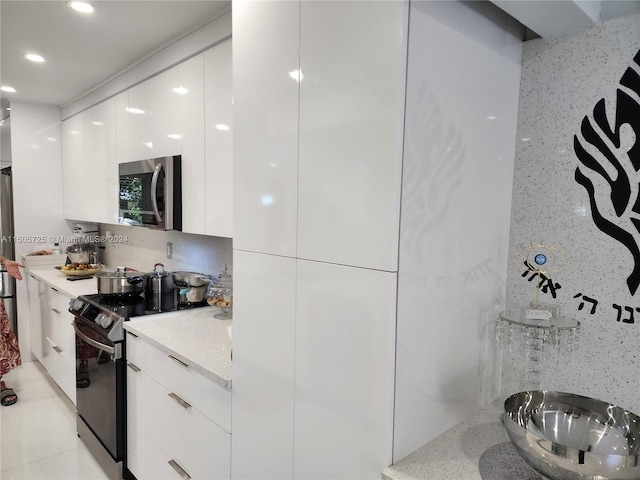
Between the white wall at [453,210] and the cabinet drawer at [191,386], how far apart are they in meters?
0.76

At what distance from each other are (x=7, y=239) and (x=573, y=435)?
4.96 metres

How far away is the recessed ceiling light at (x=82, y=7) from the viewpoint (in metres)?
1.99

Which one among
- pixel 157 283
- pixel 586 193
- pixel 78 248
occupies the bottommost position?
pixel 157 283

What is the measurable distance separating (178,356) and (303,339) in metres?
0.82

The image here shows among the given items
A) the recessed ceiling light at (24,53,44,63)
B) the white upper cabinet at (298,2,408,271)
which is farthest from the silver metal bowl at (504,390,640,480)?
the recessed ceiling light at (24,53,44,63)

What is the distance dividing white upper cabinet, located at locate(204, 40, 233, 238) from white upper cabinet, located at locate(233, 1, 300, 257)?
0.63 meters

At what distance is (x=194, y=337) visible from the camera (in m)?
2.01

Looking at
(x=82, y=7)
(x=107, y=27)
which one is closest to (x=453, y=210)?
(x=82, y=7)

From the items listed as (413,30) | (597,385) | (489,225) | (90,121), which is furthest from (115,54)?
(597,385)

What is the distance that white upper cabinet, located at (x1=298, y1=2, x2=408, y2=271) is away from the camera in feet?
3.17

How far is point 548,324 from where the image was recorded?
124cm

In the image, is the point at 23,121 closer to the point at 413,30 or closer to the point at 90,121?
the point at 90,121

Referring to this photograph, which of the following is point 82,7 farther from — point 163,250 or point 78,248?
point 78,248

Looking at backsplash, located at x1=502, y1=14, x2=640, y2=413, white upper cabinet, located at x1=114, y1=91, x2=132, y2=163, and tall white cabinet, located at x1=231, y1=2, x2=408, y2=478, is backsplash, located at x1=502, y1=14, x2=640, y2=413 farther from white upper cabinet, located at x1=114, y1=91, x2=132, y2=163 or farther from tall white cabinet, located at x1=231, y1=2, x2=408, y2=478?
white upper cabinet, located at x1=114, y1=91, x2=132, y2=163
